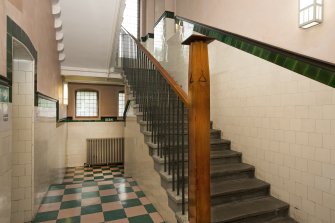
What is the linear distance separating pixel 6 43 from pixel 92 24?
2.55 m

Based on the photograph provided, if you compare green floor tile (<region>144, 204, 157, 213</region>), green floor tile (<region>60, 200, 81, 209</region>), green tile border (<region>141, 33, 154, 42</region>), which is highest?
green tile border (<region>141, 33, 154, 42</region>)

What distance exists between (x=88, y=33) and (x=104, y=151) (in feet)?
10.9

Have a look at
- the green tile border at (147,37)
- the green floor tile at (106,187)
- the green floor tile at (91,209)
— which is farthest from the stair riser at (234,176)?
the green tile border at (147,37)

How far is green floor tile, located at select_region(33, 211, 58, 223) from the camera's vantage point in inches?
113

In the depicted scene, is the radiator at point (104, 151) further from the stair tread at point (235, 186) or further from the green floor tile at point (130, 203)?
the stair tread at point (235, 186)

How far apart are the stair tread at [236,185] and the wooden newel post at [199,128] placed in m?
0.81

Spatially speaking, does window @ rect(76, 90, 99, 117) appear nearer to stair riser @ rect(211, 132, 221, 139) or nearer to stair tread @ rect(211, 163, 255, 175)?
stair riser @ rect(211, 132, 221, 139)

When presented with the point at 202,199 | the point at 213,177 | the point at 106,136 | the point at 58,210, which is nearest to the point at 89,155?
the point at 106,136

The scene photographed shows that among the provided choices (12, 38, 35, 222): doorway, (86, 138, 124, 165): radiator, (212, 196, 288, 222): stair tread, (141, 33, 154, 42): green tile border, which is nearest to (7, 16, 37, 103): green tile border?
(12, 38, 35, 222): doorway

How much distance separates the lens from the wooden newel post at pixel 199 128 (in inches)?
61.0

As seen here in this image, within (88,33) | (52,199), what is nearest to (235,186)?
(52,199)

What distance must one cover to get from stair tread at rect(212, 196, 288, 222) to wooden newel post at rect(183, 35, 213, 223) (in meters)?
0.60

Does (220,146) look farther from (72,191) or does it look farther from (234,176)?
(72,191)

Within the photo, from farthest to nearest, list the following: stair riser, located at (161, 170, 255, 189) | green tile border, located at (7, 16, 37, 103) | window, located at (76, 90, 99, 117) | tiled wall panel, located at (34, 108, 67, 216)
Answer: window, located at (76, 90, 99, 117)
tiled wall panel, located at (34, 108, 67, 216)
stair riser, located at (161, 170, 255, 189)
green tile border, located at (7, 16, 37, 103)
